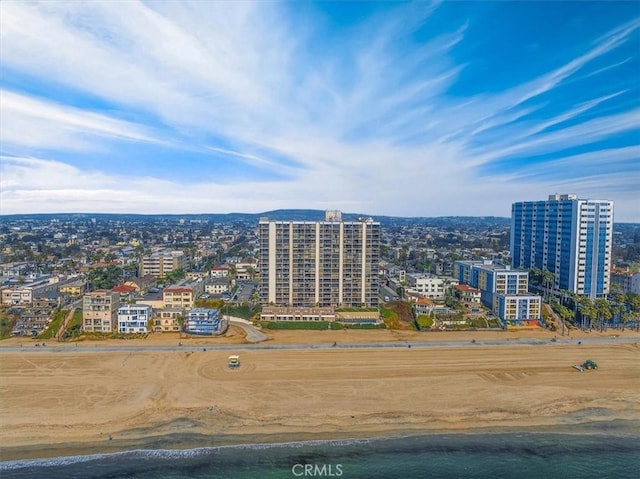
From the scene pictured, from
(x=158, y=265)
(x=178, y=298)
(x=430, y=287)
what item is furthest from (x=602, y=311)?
(x=158, y=265)

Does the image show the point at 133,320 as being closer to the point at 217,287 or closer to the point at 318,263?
the point at 217,287

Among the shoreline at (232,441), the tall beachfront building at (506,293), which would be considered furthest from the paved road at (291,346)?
the shoreline at (232,441)

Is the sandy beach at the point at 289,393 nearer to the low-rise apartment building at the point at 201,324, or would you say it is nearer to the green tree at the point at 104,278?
the low-rise apartment building at the point at 201,324

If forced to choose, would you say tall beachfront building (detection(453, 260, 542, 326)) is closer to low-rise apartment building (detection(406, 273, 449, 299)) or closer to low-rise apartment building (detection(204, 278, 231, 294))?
low-rise apartment building (detection(406, 273, 449, 299))

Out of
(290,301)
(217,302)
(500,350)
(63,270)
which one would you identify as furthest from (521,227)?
(63,270)

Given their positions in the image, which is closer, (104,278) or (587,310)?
(587,310)

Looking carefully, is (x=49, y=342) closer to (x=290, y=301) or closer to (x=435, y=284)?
(x=290, y=301)
